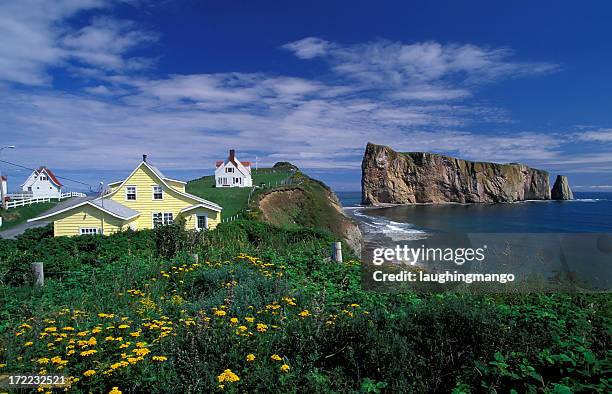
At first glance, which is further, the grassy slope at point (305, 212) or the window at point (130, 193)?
the grassy slope at point (305, 212)

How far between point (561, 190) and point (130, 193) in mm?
172359

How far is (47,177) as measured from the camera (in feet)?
189

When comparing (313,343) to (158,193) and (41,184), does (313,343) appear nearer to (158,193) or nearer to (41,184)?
Result: (158,193)

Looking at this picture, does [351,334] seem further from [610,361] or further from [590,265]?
[590,265]

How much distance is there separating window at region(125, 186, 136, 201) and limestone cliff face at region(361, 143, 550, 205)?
101673mm

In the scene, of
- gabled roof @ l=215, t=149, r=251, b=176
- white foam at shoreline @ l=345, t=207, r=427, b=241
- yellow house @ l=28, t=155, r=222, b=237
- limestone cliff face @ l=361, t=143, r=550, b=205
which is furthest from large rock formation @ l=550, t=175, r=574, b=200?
yellow house @ l=28, t=155, r=222, b=237

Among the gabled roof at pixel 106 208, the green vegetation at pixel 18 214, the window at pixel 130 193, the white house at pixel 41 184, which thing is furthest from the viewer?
the white house at pixel 41 184

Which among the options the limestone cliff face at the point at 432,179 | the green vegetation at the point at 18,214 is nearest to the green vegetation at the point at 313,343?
the green vegetation at the point at 18,214

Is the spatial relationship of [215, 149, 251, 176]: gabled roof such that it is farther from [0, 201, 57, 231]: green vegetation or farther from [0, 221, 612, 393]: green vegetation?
[0, 221, 612, 393]: green vegetation

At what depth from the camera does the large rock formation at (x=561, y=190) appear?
152 metres

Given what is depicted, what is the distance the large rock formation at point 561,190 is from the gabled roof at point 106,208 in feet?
564

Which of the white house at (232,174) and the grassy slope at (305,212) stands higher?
the white house at (232,174)

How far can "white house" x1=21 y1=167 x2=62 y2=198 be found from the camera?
5678 cm

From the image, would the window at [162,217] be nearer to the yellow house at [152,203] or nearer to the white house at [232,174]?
the yellow house at [152,203]
